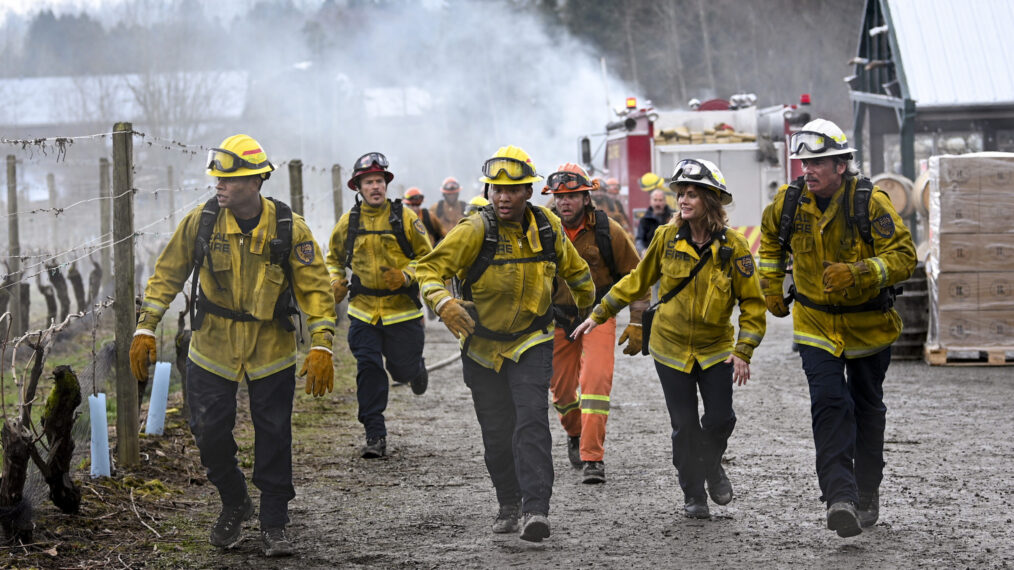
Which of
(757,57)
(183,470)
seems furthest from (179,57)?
(183,470)

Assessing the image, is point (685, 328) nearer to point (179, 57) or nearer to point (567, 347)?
point (567, 347)

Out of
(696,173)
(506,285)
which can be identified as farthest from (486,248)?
(696,173)

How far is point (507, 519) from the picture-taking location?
19.9 ft

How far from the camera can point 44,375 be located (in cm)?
1179

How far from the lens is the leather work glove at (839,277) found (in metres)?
5.65

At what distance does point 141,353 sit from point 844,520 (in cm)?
319

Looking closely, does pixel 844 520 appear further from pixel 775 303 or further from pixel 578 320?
pixel 578 320

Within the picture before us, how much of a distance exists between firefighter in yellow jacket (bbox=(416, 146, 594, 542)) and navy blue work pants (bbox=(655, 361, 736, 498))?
70cm

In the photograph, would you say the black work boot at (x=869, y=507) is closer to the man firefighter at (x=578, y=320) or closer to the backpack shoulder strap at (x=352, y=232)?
the man firefighter at (x=578, y=320)

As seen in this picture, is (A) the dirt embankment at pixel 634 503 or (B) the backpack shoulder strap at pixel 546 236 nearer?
(A) the dirt embankment at pixel 634 503

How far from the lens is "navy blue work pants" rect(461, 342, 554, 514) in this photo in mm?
5750

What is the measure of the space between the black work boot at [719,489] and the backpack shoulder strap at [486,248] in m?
1.59

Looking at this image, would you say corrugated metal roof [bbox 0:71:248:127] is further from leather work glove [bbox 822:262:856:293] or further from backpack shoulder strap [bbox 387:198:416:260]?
leather work glove [bbox 822:262:856:293]

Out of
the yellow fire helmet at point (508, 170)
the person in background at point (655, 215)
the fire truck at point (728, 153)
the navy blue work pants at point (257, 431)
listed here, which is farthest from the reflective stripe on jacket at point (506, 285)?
the fire truck at point (728, 153)
